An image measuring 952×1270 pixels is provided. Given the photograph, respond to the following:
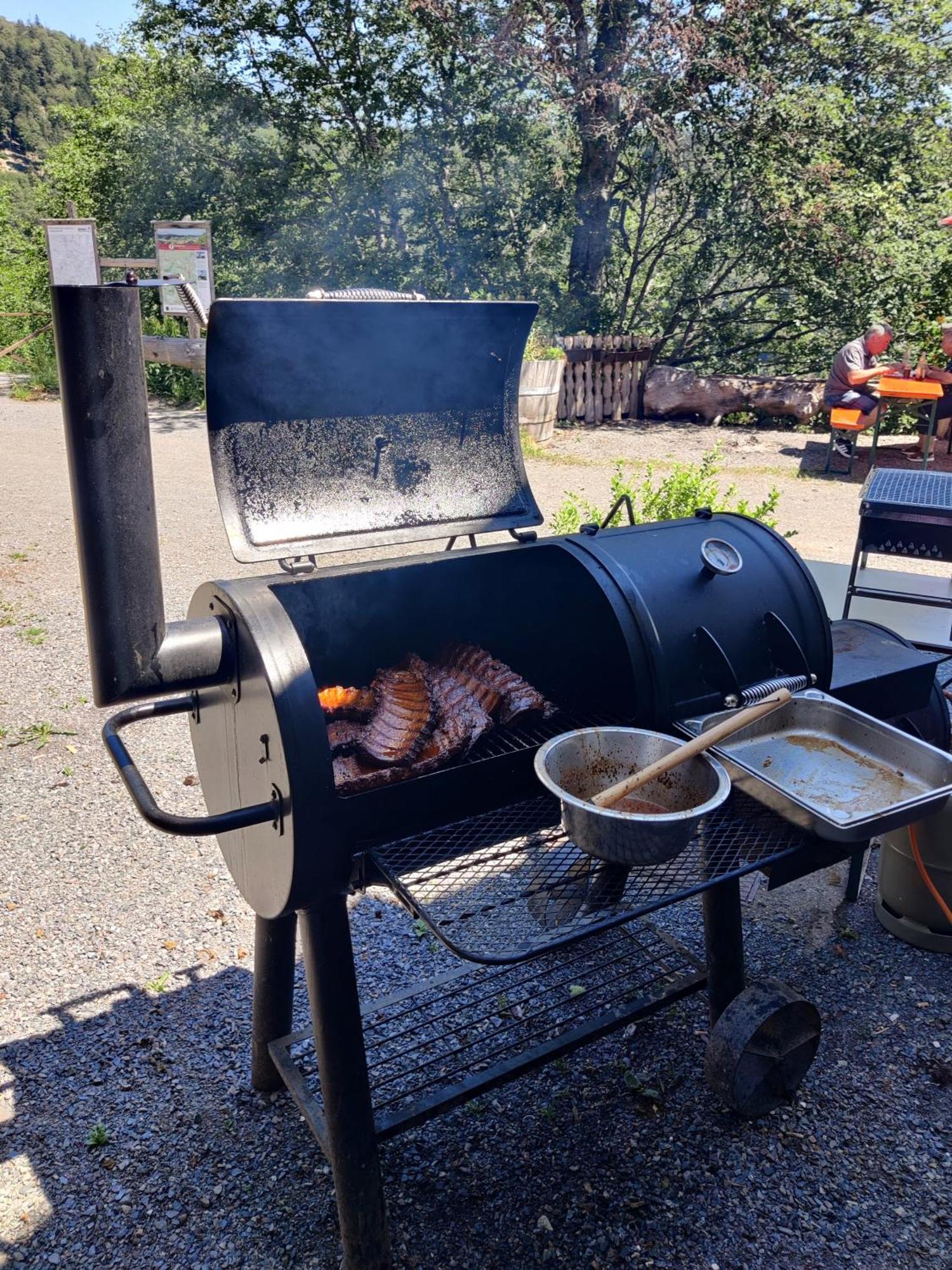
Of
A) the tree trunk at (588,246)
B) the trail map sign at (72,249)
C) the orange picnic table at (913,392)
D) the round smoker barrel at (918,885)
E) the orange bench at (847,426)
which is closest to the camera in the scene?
the round smoker barrel at (918,885)

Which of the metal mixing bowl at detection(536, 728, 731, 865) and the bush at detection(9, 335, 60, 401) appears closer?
the metal mixing bowl at detection(536, 728, 731, 865)

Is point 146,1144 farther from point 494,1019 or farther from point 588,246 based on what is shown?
point 588,246

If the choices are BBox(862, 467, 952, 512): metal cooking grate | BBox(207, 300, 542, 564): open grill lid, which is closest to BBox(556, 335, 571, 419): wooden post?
BBox(862, 467, 952, 512): metal cooking grate

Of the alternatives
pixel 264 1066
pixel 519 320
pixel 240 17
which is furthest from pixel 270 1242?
pixel 240 17

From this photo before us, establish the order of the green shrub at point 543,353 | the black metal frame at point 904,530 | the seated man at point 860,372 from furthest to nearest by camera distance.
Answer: the green shrub at point 543,353, the seated man at point 860,372, the black metal frame at point 904,530

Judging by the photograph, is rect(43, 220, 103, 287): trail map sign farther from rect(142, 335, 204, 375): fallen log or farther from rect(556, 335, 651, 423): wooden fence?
rect(556, 335, 651, 423): wooden fence

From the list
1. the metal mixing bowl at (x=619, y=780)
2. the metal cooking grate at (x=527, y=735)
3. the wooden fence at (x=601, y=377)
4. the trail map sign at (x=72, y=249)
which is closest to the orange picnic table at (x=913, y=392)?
the wooden fence at (x=601, y=377)

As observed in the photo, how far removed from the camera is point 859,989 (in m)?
2.80

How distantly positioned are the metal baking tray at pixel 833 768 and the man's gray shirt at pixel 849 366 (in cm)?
811

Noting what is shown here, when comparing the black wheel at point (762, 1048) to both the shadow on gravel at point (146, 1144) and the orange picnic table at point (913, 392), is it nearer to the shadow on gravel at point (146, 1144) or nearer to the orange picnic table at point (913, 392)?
the shadow on gravel at point (146, 1144)

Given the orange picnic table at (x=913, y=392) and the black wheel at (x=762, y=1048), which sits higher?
the orange picnic table at (x=913, y=392)

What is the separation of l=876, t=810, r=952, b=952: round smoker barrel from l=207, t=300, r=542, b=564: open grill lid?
1.61 m

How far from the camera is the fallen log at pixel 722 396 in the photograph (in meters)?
11.6

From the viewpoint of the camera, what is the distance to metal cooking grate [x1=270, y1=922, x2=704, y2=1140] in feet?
7.14
